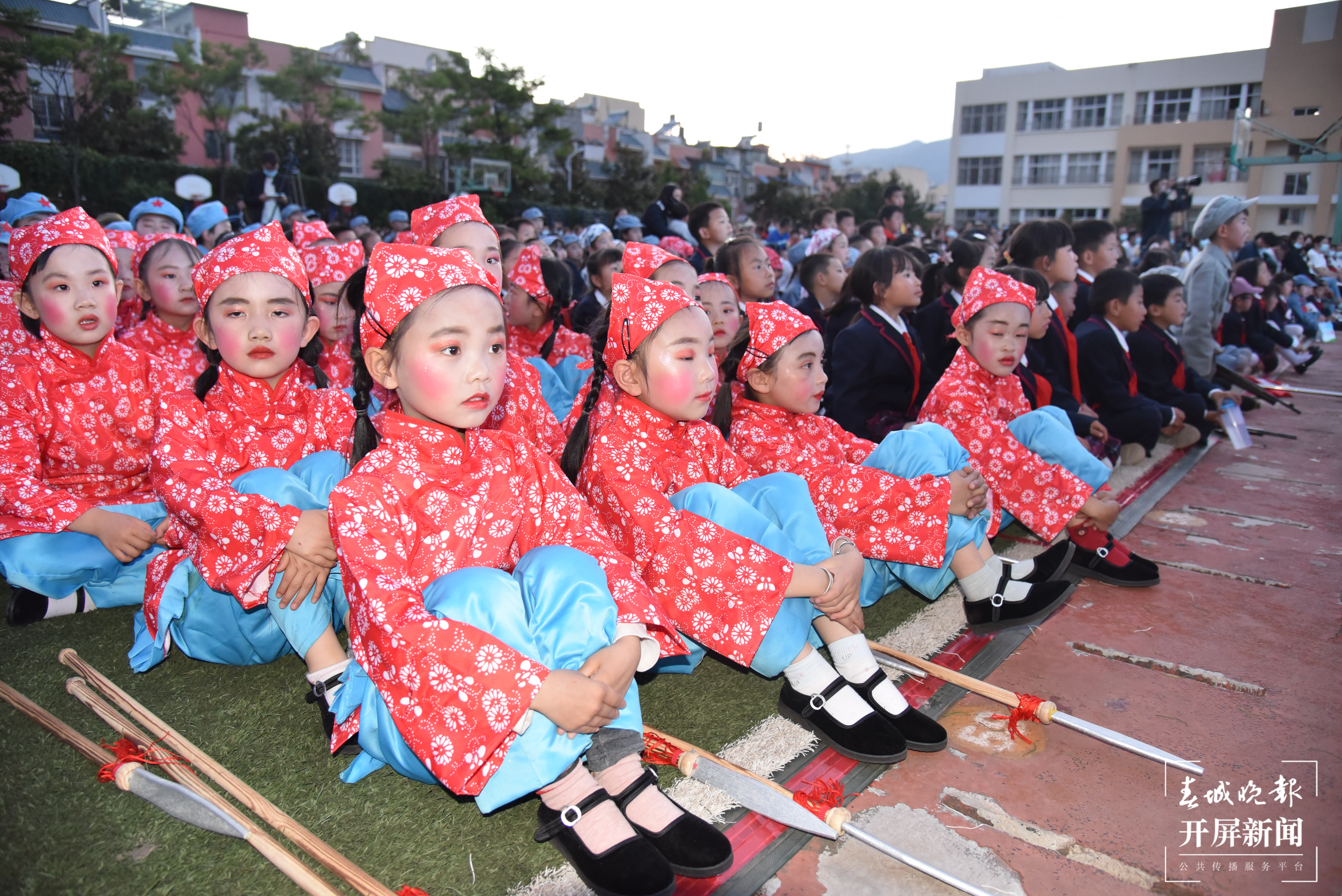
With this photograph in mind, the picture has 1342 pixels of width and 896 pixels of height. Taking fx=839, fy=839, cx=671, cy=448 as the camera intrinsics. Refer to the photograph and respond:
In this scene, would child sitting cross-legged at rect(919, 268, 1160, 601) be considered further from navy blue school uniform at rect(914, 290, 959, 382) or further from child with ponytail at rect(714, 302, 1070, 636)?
navy blue school uniform at rect(914, 290, 959, 382)

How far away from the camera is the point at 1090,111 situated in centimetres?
3897

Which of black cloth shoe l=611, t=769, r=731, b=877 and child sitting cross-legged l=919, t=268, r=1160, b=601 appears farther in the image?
child sitting cross-legged l=919, t=268, r=1160, b=601

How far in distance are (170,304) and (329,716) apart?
252 cm

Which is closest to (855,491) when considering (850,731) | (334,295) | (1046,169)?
(850,731)

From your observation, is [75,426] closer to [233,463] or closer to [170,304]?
[233,463]

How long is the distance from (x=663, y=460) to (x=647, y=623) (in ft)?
2.06

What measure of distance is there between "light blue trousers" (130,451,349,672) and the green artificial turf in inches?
3.6

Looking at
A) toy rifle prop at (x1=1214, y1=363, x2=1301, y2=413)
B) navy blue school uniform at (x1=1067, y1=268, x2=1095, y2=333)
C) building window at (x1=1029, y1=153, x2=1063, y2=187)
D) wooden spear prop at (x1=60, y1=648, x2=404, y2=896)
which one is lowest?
wooden spear prop at (x1=60, y1=648, x2=404, y2=896)

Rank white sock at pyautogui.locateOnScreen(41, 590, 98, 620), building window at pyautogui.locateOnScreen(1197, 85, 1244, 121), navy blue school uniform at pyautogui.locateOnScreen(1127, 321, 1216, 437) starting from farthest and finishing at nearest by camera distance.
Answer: building window at pyautogui.locateOnScreen(1197, 85, 1244, 121) < navy blue school uniform at pyautogui.locateOnScreen(1127, 321, 1216, 437) < white sock at pyautogui.locateOnScreen(41, 590, 98, 620)

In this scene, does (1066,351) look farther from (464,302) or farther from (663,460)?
(464,302)

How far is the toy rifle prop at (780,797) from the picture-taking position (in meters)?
1.57

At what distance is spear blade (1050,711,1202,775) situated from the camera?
73.6 inches

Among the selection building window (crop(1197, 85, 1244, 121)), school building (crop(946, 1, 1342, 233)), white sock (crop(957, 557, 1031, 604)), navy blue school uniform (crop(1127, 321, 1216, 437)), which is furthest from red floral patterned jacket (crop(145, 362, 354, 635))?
building window (crop(1197, 85, 1244, 121))

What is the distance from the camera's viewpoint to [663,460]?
2318 millimetres
